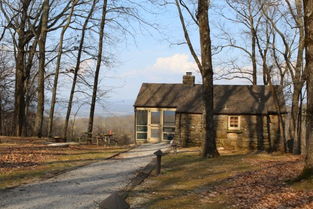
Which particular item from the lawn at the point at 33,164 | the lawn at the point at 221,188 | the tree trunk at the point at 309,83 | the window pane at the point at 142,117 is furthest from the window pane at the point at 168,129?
the tree trunk at the point at 309,83

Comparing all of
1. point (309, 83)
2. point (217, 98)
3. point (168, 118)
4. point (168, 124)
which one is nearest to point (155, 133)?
point (168, 124)

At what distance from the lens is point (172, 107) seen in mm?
28750

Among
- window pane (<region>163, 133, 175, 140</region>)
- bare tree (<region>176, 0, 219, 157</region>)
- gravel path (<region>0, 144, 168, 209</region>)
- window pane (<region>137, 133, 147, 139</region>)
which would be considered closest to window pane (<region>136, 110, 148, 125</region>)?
window pane (<region>137, 133, 147, 139</region>)

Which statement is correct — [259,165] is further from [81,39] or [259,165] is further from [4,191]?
[81,39]

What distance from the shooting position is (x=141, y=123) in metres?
29.4

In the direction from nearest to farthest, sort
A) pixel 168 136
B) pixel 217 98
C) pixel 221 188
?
pixel 221 188 → pixel 217 98 → pixel 168 136

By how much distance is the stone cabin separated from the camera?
2584 centimetres

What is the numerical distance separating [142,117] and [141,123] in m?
0.48

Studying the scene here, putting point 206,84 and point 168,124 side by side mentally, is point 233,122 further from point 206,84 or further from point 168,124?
point 206,84

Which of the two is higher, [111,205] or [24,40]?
[24,40]

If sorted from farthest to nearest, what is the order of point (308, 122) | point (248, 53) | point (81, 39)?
point (248, 53) → point (81, 39) → point (308, 122)

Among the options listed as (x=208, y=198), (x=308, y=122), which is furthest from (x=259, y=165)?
(x=208, y=198)

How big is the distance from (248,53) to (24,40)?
18.9 metres

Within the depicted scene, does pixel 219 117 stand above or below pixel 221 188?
above
